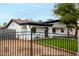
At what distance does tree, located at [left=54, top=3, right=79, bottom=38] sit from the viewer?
335 centimetres

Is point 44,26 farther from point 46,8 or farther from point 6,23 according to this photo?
point 6,23

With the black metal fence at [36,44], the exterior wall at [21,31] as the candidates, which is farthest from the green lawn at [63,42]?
the exterior wall at [21,31]

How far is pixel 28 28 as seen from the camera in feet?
11.3

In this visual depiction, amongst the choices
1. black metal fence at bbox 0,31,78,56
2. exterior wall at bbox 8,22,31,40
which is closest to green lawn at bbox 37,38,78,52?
black metal fence at bbox 0,31,78,56

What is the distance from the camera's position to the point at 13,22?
3486mm

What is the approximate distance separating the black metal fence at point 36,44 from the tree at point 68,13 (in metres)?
0.21

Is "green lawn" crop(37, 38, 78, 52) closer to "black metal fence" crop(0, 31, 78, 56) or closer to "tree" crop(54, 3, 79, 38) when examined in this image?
"black metal fence" crop(0, 31, 78, 56)

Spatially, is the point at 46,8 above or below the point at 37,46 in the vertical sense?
above

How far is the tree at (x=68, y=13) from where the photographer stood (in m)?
3.35

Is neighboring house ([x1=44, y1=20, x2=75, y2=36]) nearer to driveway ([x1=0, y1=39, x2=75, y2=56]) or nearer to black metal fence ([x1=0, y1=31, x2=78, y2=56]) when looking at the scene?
black metal fence ([x1=0, y1=31, x2=78, y2=56])

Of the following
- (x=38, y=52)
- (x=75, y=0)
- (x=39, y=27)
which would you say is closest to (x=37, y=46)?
(x=38, y=52)

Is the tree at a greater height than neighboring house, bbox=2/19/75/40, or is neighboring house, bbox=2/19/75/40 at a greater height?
the tree

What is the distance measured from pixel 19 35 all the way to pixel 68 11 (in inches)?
30.1

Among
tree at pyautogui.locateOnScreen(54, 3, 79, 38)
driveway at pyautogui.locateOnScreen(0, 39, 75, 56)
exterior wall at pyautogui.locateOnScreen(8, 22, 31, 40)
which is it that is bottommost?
driveway at pyautogui.locateOnScreen(0, 39, 75, 56)
